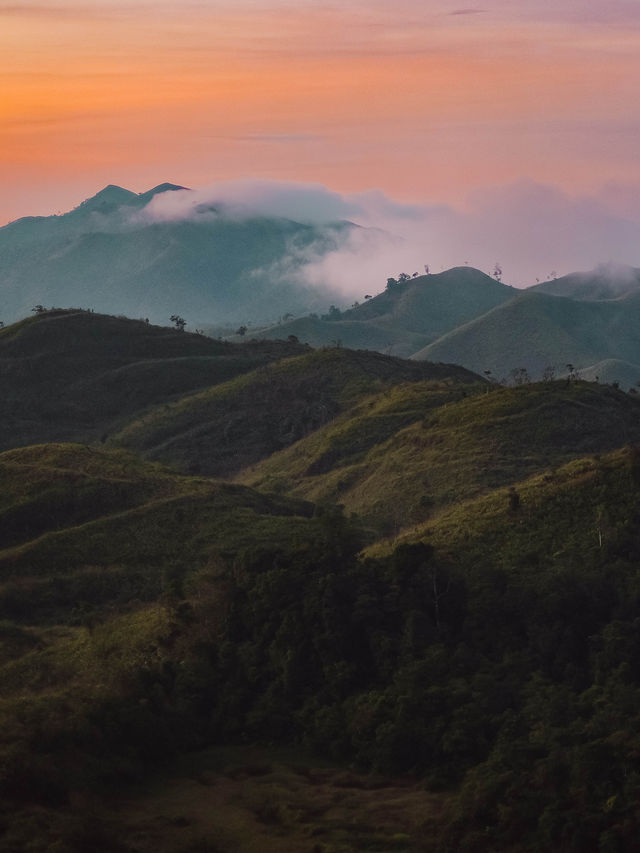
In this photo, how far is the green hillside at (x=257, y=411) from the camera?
456 feet

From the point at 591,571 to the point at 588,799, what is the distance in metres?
20.2

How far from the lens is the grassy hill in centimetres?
15675

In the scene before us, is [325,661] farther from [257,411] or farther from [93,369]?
[93,369]

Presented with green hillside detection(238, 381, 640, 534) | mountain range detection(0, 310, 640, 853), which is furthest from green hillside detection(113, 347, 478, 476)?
mountain range detection(0, 310, 640, 853)

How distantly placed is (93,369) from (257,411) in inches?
1311

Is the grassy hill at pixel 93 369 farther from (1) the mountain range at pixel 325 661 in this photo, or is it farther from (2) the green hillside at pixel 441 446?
(1) the mountain range at pixel 325 661

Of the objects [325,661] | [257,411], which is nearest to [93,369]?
[257,411]

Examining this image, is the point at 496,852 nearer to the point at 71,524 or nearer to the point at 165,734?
the point at 165,734

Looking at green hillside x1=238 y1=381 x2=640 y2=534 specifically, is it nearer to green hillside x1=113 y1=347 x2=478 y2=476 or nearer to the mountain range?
the mountain range

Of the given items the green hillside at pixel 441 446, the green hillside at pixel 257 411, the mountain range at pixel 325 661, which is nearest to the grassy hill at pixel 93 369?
the green hillside at pixel 257 411

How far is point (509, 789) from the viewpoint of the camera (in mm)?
42844

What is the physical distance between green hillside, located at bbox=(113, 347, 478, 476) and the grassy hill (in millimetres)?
7339

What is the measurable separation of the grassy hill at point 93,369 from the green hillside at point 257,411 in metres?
7.34

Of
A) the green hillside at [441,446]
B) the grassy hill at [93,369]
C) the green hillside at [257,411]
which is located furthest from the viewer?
the grassy hill at [93,369]
